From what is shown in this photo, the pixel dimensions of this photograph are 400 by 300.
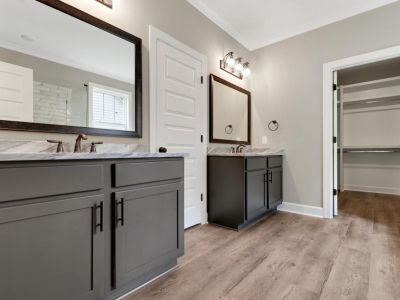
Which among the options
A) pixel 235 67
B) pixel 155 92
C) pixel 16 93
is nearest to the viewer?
pixel 16 93

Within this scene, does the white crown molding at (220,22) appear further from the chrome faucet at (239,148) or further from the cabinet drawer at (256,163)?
the cabinet drawer at (256,163)

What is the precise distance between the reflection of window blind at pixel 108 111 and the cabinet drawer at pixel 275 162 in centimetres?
194

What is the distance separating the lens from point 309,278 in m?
1.51

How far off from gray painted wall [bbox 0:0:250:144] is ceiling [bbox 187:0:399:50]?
148 mm

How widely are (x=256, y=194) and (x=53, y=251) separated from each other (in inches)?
83.4

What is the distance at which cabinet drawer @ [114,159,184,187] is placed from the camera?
1.21 metres

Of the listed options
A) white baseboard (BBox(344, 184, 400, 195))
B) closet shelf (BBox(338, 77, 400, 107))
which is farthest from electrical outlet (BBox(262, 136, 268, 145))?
white baseboard (BBox(344, 184, 400, 195))

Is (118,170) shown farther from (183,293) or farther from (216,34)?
(216,34)

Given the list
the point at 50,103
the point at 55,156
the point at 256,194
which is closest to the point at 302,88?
the point at 256,194

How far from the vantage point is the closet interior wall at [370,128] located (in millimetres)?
4176

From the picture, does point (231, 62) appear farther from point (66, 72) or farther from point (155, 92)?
point (66, 72)

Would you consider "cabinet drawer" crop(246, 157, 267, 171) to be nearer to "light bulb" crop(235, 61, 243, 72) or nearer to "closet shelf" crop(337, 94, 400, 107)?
"light bulb" crop(235, 61, 243, 72)

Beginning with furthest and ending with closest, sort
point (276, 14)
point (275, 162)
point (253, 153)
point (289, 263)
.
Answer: point (275, 162) → point (276, 14) → point (253, 153) → point (289, 263)

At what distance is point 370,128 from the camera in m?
4.44
